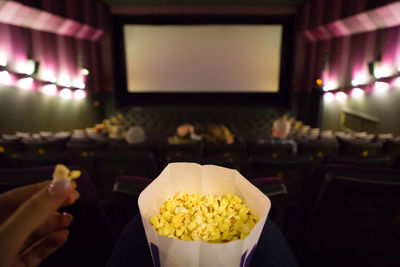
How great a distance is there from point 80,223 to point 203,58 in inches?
310

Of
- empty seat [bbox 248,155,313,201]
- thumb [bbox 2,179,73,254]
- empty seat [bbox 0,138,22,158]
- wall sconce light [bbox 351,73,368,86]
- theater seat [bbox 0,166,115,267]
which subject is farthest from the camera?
wall sconce light [bbox 351,73,368,86]

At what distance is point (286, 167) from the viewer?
173 centimetres

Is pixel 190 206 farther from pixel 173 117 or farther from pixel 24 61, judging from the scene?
pixel 173 117

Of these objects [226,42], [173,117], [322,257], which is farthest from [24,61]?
[322,257]

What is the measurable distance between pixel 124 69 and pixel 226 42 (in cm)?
387

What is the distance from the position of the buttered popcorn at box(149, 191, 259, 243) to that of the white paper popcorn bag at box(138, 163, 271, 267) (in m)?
→ 0.03

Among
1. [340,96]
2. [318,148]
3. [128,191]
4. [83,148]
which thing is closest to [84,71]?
[83,148]

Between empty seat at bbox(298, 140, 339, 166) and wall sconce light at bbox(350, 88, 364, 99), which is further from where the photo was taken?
wall sconce light at bbox(350, 88, 364, 99)

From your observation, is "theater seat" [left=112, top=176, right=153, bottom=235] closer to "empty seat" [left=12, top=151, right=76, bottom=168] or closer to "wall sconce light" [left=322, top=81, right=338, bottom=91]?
"empty seat" [left=12, top=151, right=76, bottom=168]

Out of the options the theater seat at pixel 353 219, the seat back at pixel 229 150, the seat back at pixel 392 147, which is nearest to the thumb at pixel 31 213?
the theater seat at pixel 353 219

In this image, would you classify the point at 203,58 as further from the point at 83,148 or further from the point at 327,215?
the point at 327,215

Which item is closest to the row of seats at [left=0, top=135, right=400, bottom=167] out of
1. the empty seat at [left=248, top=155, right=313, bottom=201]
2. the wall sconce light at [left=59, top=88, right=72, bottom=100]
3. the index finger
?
the empty seat at [left=248, top=155, right=313, bottom=201]

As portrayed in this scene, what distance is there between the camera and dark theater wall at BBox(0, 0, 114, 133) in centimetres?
471

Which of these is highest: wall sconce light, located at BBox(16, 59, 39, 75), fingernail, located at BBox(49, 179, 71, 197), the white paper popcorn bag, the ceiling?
the ceiling
